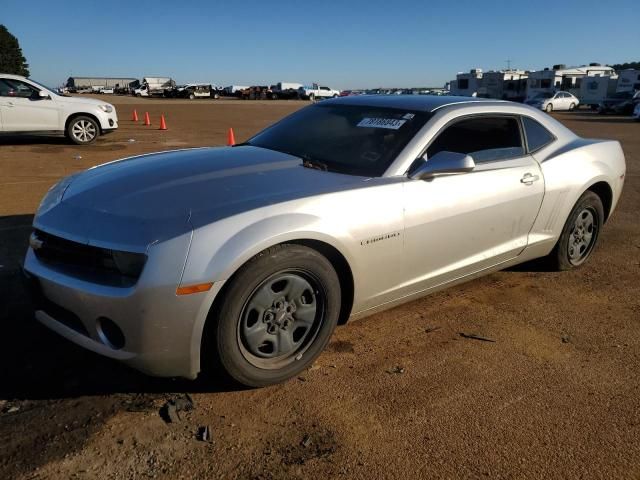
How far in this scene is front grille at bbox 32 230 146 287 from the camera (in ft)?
7.85

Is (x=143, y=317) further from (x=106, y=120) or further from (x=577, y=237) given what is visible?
(x=106, y=120)

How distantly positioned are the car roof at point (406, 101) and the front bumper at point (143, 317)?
6.92 ft

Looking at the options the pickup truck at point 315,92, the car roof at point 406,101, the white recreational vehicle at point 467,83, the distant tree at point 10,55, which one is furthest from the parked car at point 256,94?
the car roof at point 406,101

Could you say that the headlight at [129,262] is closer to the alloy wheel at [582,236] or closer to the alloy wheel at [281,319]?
the alloy wheel at [281,319]

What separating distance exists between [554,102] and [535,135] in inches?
1429

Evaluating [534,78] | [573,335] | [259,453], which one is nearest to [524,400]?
[573,335]

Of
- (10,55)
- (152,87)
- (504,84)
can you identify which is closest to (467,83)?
(504,84)

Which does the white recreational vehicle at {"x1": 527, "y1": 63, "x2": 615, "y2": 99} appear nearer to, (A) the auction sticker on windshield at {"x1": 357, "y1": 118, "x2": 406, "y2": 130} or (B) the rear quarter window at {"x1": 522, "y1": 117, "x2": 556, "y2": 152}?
(B) the rear quarter window at {"x1": 522, "y1": 117, "x2": 556, "y2": 152}

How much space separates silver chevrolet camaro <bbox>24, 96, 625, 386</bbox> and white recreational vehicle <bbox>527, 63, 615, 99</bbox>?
146 feet

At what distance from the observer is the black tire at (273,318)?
8.34ft

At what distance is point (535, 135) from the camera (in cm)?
421

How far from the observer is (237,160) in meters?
3.45

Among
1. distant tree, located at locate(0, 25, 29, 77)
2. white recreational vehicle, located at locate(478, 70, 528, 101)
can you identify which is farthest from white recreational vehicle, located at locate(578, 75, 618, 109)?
distant tree, located at locate(0, 25, 29, 77)

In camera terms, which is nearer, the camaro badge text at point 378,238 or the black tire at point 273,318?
the black tire at point 273,318
